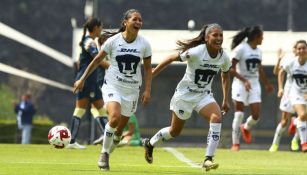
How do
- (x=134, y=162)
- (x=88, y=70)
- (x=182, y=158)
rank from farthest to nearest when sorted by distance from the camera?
(x=182, y=158), (x=134, y=162), (x=88, y=70)

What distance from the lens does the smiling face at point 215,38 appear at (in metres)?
14.1

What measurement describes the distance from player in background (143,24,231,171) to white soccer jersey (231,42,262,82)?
239 inches

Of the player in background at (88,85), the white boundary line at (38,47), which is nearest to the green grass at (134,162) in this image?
the player in background at (88,85)

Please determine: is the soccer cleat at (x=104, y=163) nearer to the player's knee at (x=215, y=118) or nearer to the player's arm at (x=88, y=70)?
the player's arm at (x=88, y=70)

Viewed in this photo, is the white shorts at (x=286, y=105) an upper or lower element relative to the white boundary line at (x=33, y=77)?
lower

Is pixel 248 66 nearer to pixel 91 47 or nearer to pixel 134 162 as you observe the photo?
pixel 91 47

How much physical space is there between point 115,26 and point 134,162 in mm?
37440

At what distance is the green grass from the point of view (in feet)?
44.4

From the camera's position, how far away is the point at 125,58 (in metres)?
14.6

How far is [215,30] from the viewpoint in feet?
46.6

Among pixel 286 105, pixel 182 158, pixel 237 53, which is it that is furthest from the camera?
pixel 286 105

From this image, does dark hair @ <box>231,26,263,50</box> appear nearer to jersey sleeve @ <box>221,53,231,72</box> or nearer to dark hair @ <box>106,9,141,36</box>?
dark hair @ <box>106,9,141,36</box>

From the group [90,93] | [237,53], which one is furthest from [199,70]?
[237,53]

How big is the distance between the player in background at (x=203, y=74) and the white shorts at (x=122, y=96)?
491mm
